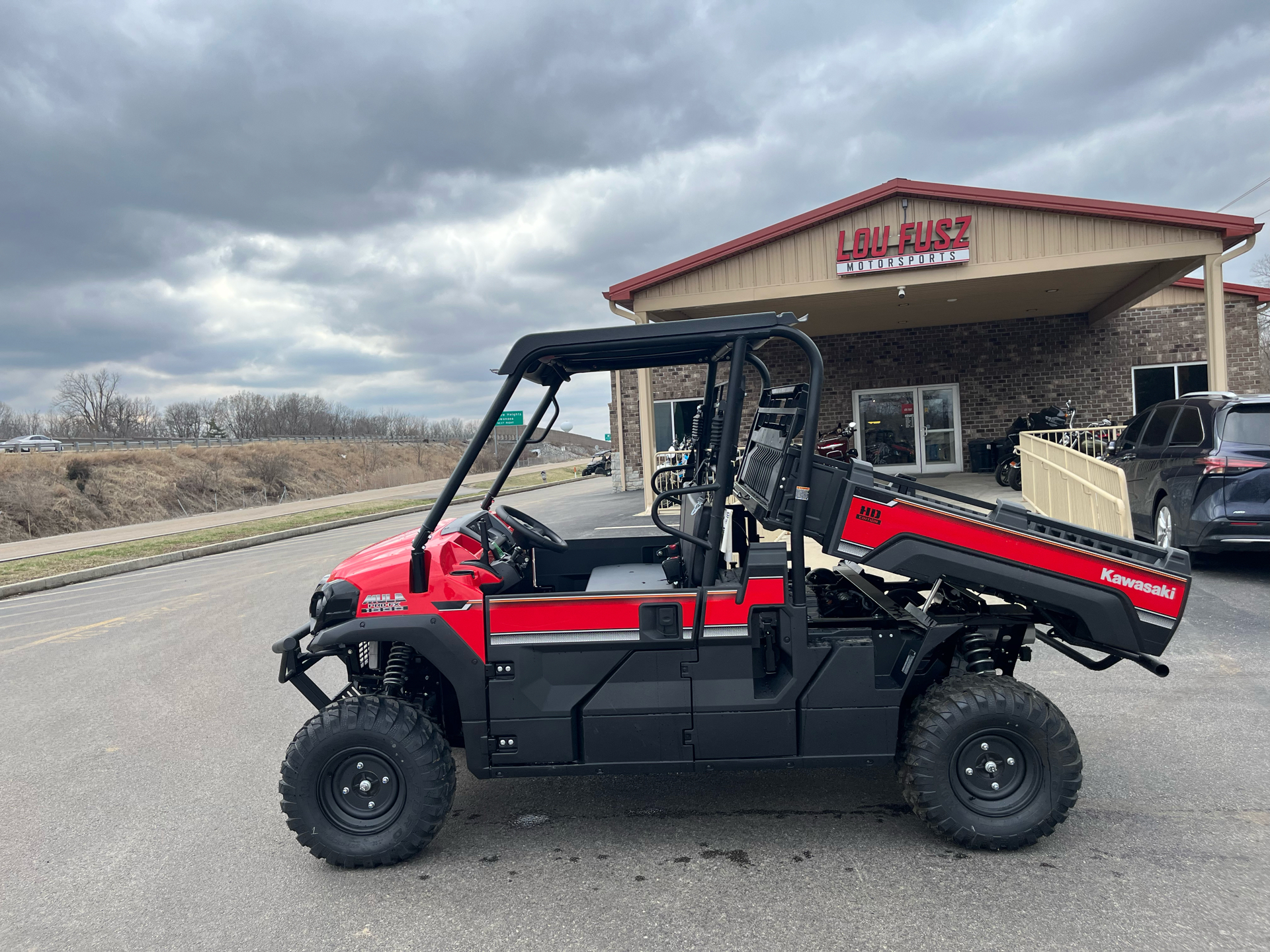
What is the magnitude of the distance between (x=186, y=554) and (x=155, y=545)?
1.50m

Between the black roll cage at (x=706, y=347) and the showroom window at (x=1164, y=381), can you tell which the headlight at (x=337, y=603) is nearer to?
the black roll cage at (x=706, y=347)

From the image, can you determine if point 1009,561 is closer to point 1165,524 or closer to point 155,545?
point 1165,524

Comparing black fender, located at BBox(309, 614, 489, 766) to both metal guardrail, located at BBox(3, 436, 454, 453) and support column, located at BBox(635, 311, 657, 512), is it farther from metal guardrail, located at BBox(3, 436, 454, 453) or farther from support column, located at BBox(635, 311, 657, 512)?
metal guardrail, located at BBox(3, 436, 454, 453)

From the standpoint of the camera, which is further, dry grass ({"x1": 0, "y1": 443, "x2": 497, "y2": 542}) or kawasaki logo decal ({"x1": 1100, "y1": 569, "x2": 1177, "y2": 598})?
dry grass ({"x1": 0, "y1": 443, "x2": 497, "y2": 542})

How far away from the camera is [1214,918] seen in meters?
2.75

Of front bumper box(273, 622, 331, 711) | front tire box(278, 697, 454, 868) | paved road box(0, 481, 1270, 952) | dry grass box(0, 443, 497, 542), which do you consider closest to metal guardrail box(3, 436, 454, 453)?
dry grass box(0, 443, 497, 542)

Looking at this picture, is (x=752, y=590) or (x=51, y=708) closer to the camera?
(x=752, y=590)

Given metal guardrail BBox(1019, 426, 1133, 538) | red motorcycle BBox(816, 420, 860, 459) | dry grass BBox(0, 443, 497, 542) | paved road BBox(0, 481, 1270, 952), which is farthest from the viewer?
dry grass BBox(0, 443, 497, 542)

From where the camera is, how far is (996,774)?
10.9 feet

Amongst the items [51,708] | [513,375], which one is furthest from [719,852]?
[51,708]

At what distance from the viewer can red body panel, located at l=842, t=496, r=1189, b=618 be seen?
3238 mm

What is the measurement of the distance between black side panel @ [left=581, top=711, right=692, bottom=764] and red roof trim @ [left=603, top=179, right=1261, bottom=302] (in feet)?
41.1

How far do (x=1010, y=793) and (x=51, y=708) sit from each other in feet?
20.6

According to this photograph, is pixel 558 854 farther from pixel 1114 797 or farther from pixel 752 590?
pixel 1114 797
